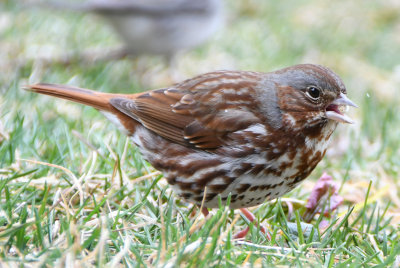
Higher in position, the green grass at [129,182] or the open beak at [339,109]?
the open beak at [339,109]

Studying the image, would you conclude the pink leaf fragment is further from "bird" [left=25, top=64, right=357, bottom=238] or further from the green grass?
"bird" [left=25, top=64, right=357, bottom=238]

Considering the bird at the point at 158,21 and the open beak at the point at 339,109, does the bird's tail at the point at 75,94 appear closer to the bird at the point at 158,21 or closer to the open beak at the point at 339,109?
the open beak at the point at 339,109

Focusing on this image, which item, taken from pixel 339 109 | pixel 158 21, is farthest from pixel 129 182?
pixel 158 21

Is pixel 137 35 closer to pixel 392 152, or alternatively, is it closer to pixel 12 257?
pixel 392 152

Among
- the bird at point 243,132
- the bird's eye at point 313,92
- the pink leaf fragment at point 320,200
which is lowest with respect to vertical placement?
the pink leaf fragment at point 320,200

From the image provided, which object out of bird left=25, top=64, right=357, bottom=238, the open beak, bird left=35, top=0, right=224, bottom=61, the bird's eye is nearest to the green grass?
bird left=25, top=64, right=357, bottom=238

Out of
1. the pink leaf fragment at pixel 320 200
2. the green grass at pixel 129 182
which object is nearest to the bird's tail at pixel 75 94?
the green grass at pixel 129 182
